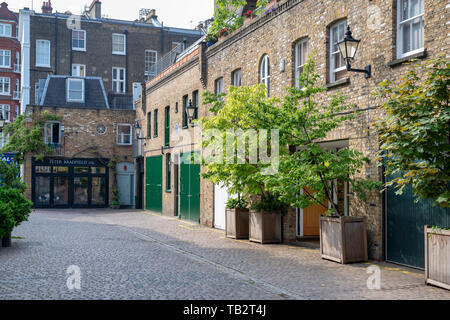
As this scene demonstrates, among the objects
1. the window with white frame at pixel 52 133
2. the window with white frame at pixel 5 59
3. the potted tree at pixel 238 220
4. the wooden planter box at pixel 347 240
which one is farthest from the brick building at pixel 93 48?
the wooden planter box at pixel 347 240

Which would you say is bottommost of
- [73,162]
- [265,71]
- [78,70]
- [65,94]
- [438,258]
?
[438,258]

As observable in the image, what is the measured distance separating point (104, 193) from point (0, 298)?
91.7 ft

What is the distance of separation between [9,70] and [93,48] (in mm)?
13793

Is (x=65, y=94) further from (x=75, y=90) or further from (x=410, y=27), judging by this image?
(x=410, y=27)

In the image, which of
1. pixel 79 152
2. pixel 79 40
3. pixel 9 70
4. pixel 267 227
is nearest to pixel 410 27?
pixel 267 227

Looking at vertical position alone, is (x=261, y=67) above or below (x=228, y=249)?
above

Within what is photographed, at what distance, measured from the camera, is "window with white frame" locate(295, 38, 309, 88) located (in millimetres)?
14352

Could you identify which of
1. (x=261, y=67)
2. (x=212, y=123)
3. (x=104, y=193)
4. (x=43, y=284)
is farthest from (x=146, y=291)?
(x=104, y=193)

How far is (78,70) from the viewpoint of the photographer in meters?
40.2

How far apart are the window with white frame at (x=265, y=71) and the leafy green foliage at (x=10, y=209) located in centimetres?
779

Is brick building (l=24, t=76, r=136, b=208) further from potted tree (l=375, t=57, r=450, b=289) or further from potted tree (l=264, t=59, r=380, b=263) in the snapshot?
potted tree (l=375, t=57, r=450, b=289)

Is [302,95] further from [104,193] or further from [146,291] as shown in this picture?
[104,193]

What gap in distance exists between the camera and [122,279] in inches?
361
